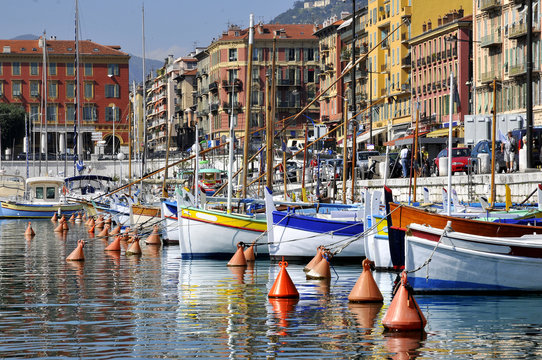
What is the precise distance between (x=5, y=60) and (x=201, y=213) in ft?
437

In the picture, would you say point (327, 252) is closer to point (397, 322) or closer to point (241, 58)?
point (397, 322)

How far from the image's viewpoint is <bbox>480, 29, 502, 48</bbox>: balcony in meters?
77.6

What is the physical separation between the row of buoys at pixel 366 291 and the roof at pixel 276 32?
117 metres

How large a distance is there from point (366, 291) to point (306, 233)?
932cm

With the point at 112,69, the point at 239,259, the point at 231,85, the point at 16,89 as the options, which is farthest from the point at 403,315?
the point at 16,89

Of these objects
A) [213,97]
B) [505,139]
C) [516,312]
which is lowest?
[516,312]

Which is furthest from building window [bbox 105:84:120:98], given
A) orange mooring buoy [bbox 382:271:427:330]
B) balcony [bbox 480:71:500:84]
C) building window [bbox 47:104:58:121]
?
orange mooring buoy [bbox 382:271:427:330]

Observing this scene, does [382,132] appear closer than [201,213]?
No

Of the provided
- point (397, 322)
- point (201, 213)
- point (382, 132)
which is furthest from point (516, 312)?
point (382, 132)

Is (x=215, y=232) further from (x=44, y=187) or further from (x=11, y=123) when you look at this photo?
(x=11, y=123)

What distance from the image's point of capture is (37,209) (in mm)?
75125

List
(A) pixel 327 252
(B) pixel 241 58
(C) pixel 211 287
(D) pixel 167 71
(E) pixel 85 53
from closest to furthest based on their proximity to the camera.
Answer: (C) pixel 211 287 < (A) pixel 327 252 < (B) pixel 241 58 < (E) pixel 85 53 < (D) pixel 167 71

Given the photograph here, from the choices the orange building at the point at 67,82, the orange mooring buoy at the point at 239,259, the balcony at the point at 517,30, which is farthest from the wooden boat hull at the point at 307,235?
the orange building at the point at 67,82

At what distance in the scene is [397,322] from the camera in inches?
662
